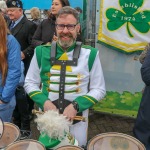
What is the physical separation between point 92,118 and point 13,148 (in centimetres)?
305

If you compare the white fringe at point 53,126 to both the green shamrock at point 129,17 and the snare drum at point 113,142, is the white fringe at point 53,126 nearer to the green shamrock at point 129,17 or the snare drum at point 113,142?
the snare drum at point 113,142

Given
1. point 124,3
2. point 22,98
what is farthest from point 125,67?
point 22,98

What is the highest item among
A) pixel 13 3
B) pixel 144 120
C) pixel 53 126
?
pixel 13 3

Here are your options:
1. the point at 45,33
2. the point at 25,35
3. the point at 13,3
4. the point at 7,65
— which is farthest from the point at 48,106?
the point at 13,3

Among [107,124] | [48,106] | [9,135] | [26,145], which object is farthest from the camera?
[107,124]

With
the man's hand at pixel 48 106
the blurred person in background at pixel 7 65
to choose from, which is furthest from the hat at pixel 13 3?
the man's hand at pixel 48 106

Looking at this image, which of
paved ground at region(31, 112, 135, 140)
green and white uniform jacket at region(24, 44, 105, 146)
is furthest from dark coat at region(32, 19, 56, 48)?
green and white uniform jacket at region(24, 44, 105, 146)

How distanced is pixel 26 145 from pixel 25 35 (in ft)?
8.89

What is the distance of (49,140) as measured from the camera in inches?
61.1

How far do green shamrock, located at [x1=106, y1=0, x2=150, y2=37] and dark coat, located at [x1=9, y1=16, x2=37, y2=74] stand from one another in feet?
3.65

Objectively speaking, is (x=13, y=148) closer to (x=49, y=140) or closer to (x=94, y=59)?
(x=49, y=140)

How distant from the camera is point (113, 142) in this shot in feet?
4.88

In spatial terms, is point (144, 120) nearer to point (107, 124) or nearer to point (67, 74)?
point (67, 74)

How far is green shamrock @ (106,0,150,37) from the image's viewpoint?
11.6 ft
